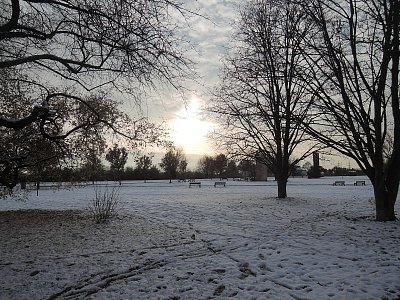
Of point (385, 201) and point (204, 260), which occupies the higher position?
point (385, 201)

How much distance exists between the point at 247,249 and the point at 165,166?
7552 centimetres

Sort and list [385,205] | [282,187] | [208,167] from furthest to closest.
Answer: [208,167] < [282,187] < [385,205]

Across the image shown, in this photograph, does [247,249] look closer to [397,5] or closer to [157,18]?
[157,18]

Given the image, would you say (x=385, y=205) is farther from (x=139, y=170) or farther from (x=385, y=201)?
(x=139, y=170)

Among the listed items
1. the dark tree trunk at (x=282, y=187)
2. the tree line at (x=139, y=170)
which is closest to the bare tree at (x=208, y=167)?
the tree line at (x=139, y=170)

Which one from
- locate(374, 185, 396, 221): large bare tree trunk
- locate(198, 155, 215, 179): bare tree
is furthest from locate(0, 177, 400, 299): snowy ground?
locate(198, 155, 215, 179): bare tree

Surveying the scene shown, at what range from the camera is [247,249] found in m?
6.92

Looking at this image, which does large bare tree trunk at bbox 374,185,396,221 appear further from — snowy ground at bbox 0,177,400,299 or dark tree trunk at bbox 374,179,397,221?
snowy ground at bbox 0,177,400,299

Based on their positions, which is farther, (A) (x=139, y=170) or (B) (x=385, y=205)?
(A) (x=139, y=170)

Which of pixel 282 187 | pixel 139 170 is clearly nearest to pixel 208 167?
pixel 139 170

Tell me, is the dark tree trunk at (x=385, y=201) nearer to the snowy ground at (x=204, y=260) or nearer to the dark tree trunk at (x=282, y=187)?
the snowy ground at (x=204, y=260)

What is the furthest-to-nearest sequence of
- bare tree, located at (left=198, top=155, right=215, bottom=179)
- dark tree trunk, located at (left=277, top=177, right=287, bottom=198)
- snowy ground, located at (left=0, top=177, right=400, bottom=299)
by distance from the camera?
bare tree, located at (left=198, top=155, right=215, bottom=179) → dark tree trunk, located at (left=277, top=177, right=287, bottom=198) → snowy ground, located at (left=0, top=177, right=400, bottom=299)

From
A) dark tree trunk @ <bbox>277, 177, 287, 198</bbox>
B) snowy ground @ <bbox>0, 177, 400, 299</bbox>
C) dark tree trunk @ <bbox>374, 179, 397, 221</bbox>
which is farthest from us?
dark tree trunk @ <bbox>277, 177, 287, 198</bbox>

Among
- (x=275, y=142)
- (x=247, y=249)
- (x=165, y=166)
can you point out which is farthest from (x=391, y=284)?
(x=165, y=166)
